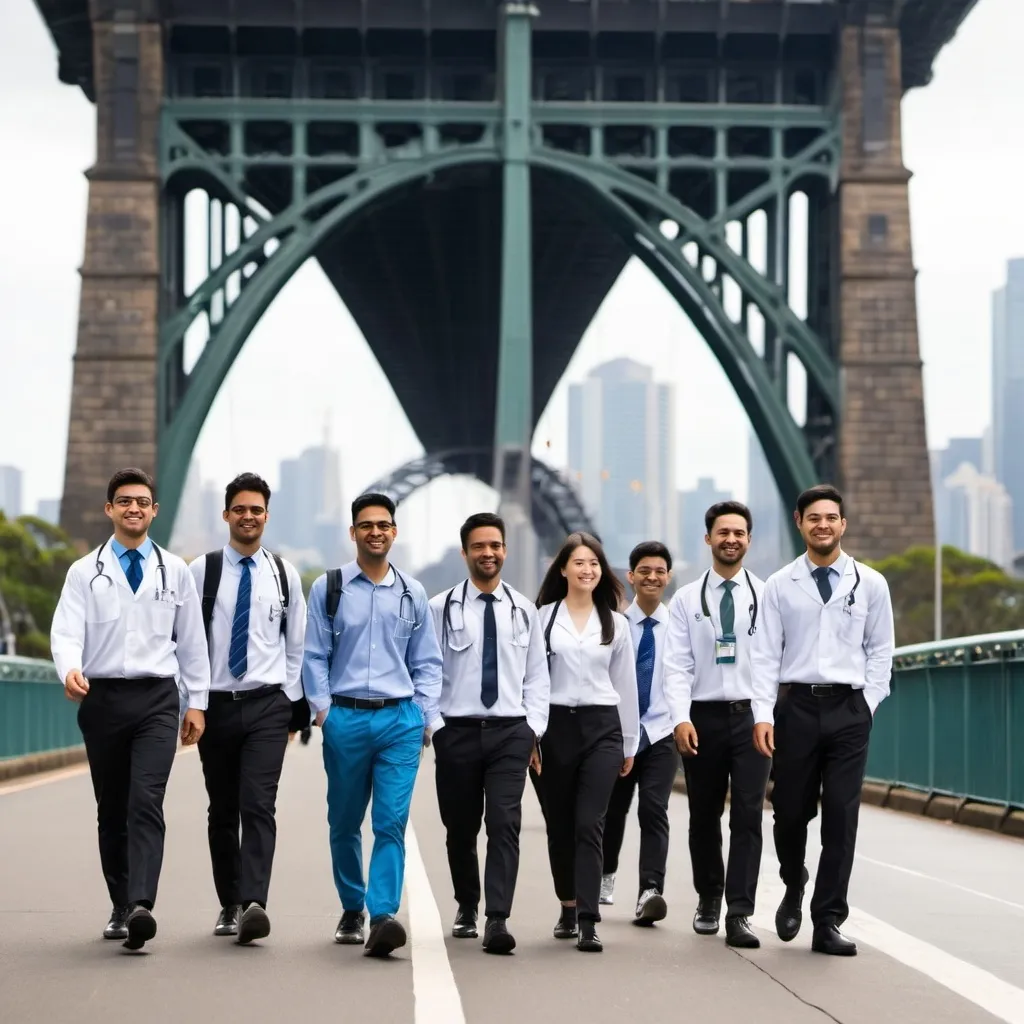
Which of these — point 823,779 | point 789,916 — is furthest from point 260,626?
point 789,916

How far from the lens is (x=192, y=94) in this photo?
56562 millimetres

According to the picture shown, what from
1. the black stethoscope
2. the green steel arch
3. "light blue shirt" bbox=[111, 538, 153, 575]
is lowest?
the black stethoscope

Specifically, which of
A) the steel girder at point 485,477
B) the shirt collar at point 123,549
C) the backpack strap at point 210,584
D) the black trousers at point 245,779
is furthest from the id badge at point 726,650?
the steel girder at point 485,477

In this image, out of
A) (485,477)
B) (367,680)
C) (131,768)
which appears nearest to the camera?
(131,768)

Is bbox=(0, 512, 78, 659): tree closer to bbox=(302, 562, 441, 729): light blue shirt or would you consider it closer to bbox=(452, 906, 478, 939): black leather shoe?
bbox=(452, 906, 478, 939): black leather shoe

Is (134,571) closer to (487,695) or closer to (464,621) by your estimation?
(464,621)

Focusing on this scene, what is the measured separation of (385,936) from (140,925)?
97 centimetres

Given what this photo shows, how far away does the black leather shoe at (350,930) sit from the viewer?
990cm

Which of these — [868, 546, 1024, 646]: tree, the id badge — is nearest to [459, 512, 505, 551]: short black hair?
the id badge

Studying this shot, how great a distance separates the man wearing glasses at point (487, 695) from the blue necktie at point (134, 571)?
126cm

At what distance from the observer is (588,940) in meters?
9.70

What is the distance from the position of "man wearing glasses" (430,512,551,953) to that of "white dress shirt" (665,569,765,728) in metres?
0.62

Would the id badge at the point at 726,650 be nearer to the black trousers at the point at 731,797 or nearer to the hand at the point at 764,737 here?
the black trousers at the point at 731,797

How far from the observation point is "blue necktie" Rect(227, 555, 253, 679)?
9.75m
